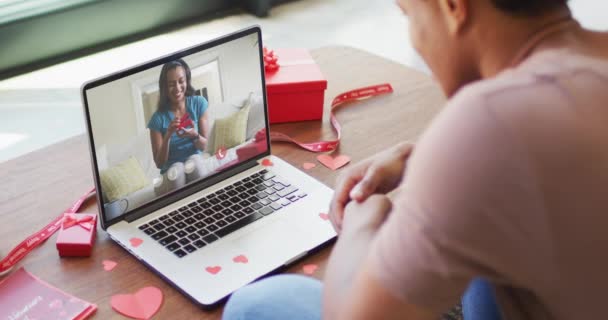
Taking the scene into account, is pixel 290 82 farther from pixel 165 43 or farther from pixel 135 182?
pixel 165 43

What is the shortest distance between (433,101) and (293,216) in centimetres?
53

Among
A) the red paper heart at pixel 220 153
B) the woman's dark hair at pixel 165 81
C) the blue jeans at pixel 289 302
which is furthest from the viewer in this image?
the red paper heart at pixel 220 153

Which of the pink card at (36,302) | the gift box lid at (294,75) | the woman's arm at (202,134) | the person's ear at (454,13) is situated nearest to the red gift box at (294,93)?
the gift box lid at (294,75)

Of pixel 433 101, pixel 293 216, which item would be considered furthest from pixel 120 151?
pixel 433 101

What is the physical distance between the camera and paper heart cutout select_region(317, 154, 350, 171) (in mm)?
1390

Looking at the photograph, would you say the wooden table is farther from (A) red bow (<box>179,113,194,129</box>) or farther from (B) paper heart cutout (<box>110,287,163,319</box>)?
(A) red bow (<box>179,113,194,129</box>)

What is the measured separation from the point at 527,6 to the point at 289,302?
20.1 inches

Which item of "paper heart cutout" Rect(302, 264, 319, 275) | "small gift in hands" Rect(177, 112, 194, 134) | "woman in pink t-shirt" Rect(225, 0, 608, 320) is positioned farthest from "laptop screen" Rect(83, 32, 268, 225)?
"woman in pink t-shirt" Rect(225, 0, 608, 320)

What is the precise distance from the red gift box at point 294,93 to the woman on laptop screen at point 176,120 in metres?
0.26

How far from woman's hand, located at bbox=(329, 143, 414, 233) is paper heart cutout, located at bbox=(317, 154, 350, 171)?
28cm

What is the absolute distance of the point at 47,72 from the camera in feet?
10.0

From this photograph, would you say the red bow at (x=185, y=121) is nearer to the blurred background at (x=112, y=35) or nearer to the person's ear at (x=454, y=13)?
the person's ear at (x=454, y=13)

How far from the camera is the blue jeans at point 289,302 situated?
1.00 meters

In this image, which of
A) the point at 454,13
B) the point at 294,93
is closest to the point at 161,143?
the point at 294,93
